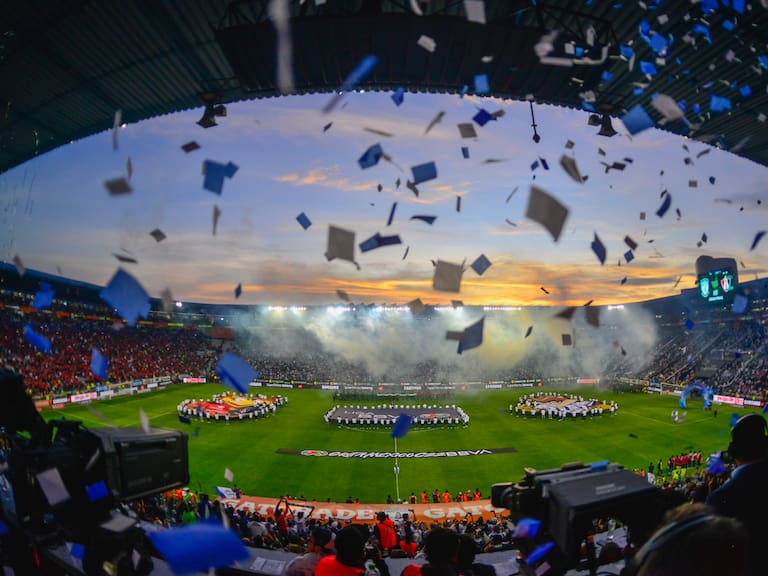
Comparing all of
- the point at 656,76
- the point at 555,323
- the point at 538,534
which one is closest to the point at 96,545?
the point at 538,534

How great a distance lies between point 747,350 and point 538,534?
5095 centimetres

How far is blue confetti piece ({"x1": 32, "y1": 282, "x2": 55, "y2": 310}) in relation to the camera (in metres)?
44.2

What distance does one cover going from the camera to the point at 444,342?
68500 millimetres

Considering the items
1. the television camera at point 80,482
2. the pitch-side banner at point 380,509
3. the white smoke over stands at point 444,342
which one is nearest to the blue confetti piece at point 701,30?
the television camera at point 80,482

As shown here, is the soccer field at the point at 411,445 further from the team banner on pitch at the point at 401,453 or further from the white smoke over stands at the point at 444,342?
the white smoke over stands at the point at 444,342

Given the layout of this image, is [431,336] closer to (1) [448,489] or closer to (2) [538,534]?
(1) [448,489]

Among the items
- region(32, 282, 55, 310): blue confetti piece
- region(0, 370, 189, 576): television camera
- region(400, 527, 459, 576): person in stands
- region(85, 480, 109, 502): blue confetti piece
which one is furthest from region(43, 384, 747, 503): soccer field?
region(32, 282, 55, 310): blue confetti piece

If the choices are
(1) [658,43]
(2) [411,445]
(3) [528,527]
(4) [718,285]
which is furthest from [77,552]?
(4) [718,285]

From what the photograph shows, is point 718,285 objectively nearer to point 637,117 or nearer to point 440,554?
point 637,117

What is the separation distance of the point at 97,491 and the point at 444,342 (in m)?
67.4

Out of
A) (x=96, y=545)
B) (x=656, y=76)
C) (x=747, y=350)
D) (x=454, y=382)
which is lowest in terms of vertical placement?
(x=454, y=382)

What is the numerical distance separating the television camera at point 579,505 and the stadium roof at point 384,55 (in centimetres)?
579

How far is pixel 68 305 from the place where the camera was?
5038 centimetres

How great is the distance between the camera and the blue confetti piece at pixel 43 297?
44.2 m
